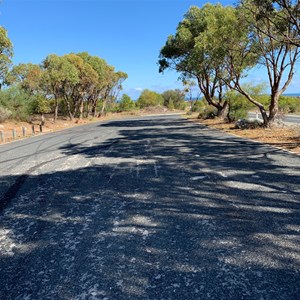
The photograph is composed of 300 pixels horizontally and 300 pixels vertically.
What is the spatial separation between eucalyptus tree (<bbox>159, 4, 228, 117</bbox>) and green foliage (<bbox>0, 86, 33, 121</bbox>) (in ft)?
49.7

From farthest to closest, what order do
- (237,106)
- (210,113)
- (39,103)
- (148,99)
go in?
1. (148,99)
2. (39,103)
3. (210,113)
4. (237,106)

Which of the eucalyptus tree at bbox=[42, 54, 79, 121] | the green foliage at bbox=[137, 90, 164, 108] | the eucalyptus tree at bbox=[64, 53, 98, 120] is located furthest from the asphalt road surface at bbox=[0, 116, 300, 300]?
the green foliage at bbox=[137, 90, 164, 108]

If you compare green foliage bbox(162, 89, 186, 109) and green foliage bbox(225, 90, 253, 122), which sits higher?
green foliage bbox(162, 89, 186, 109)

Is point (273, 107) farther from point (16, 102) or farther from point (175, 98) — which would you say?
point (175, 98)

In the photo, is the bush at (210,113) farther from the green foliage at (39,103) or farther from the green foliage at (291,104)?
the green foliage at (39,103)

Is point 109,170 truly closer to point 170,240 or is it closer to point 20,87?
point 170,240

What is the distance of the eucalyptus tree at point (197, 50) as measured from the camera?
1821 cm

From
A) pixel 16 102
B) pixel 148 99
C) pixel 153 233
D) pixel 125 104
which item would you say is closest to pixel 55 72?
pixel 16 102

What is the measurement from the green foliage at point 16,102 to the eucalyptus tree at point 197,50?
15.2 metres

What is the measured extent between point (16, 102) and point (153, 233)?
30.9 meters

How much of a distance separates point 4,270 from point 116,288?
137cm

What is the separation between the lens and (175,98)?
80.7 meters

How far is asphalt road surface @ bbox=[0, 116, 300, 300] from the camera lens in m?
2.81

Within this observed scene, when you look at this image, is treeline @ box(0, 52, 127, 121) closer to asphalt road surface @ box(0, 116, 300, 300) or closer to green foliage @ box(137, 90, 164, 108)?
asphalt road surface @ box(0, 116, 300, 300)
